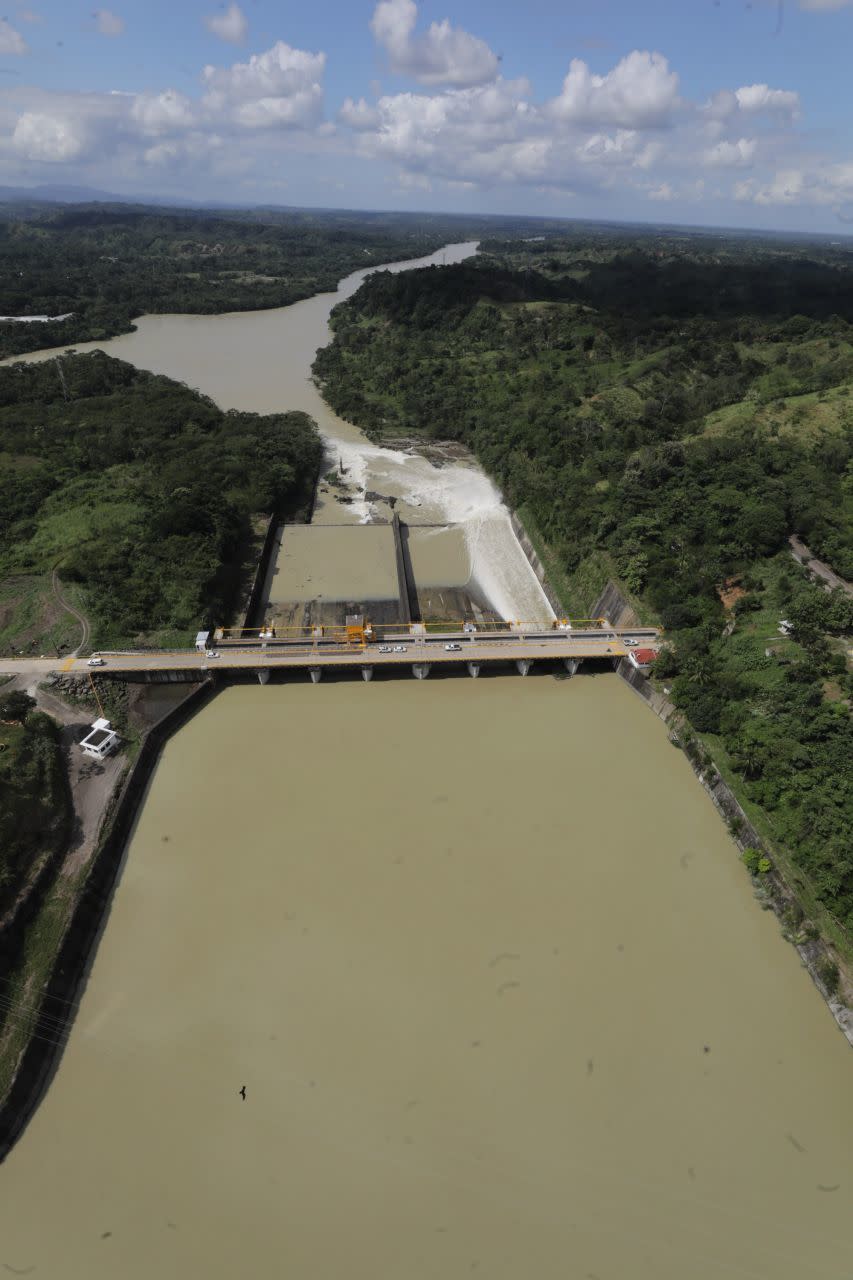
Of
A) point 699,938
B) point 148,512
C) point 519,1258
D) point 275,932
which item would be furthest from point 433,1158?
point 148,512

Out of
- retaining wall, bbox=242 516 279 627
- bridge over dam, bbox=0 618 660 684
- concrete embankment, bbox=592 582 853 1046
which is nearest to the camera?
concrete embankment, bbox=592 582 853 1046

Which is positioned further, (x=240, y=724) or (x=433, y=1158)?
(x=240, y=724)

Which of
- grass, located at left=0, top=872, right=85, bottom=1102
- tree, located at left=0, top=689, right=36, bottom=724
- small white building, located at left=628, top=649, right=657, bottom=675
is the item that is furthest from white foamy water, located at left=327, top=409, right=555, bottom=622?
grass, located at left=0, top=872, right=85, bottom=1102

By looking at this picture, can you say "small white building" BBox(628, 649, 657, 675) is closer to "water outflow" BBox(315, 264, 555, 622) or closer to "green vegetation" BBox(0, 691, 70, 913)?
"water outflow" BBox(315, 264, 555, 622)

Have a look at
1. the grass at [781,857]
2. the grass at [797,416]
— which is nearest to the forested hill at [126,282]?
the grass at [797,416]

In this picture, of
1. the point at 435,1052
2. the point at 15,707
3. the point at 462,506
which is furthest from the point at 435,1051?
the point at 462,506

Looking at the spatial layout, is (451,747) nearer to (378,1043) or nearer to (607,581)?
(378,1043)

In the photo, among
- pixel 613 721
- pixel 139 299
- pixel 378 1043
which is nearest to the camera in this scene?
pixel 378 1043
